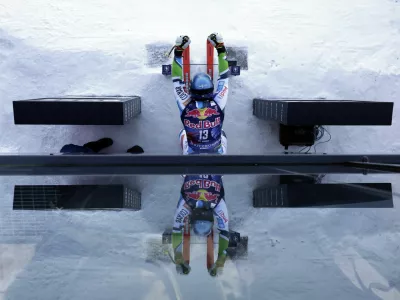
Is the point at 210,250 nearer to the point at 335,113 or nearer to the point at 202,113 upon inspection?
the point at 202,113

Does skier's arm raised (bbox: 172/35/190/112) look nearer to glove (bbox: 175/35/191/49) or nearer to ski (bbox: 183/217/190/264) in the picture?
glove (bbox: 175/35/191/49)

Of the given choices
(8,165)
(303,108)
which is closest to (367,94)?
(303,108)

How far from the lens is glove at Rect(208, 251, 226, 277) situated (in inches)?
50.9

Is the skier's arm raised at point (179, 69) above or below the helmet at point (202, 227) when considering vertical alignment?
above

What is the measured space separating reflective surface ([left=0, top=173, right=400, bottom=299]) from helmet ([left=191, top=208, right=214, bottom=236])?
0.06m

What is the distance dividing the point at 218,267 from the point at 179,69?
3114mm

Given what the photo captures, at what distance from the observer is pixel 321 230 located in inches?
59.8

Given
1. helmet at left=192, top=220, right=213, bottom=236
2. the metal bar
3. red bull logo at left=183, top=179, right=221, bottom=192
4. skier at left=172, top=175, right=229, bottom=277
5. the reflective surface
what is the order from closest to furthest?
the reflective surface
skier at left=172, top=175, right=229, bottom=277
helmet at left=192, top=220, right=213, bottom=236
red bull logo at left=183, top=179, right=221, bottom=192
the metal bar

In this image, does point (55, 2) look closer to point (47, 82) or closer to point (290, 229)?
point (47, 82)

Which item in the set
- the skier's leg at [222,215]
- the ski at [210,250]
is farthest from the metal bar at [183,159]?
the ski at [210,250]

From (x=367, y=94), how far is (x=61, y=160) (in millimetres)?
4475

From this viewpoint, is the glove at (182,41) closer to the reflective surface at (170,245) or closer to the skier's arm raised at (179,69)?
the skier's arm raised at (179,69)

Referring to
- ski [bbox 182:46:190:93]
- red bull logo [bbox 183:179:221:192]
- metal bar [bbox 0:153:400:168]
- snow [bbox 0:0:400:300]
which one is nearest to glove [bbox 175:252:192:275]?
red bull logo [bbox 183:179:221:192]

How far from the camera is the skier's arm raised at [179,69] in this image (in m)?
4.04
